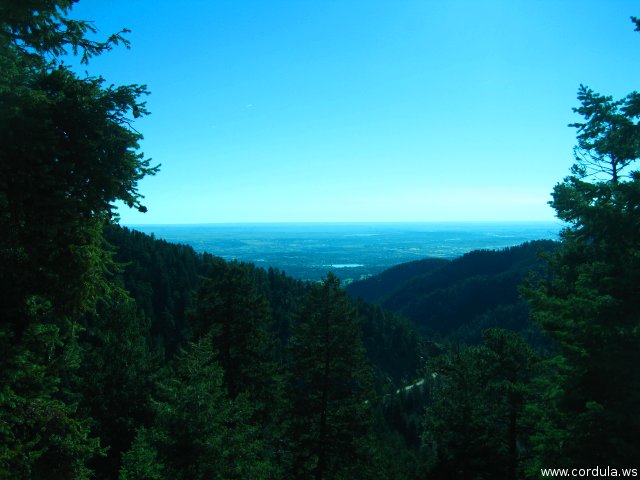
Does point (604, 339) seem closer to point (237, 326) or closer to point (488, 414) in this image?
point (488, 414)

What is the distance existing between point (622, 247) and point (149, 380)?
20.5 m

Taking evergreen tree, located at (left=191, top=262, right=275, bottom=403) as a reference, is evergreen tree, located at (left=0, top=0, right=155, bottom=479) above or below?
above

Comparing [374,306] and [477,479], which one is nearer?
[477,479]

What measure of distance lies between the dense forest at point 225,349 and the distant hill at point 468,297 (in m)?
135

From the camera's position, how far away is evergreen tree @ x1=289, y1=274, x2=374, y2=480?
1658 centimetres

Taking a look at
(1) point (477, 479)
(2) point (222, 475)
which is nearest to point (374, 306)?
(1) point (477, 479)

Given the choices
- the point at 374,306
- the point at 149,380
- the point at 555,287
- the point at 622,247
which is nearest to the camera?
the point at 622,247

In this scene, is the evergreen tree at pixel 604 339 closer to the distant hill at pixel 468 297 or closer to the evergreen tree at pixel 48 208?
the evergreen tree at pixel 48 208

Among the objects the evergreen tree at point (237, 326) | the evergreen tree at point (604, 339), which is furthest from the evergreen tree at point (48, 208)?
the evergreen tree at point (237, 326)

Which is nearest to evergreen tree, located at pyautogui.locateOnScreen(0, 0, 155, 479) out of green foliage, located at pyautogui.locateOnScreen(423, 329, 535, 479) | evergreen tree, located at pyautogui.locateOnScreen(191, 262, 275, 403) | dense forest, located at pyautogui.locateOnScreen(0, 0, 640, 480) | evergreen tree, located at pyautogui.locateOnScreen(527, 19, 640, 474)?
dense forest, located at pyautogui.locateOnScreen(0, 0, 640, 480)

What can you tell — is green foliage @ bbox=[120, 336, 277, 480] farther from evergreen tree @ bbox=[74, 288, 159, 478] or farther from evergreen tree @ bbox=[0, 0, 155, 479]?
evergreen tree @ bbox=[74, 288, 159, 478]

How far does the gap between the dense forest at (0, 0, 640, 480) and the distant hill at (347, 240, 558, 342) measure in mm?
134745

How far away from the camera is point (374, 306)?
99.9 meters

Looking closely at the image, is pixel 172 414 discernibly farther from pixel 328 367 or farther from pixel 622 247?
pixel 622 247
